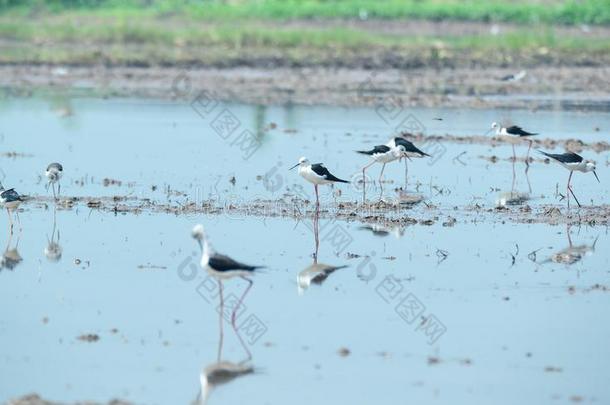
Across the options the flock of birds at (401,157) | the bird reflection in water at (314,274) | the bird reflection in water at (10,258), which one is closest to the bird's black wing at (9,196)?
the bird reflection in water at (10,258)

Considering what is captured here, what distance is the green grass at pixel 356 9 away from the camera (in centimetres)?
5112

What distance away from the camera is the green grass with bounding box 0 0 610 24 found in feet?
168

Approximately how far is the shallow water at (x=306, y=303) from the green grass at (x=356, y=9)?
110 ft

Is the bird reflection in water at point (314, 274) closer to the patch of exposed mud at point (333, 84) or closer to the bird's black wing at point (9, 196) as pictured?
the bird's black wing at point (9, 196)

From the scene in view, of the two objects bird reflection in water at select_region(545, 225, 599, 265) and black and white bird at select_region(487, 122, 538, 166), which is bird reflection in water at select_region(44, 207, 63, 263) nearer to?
bird reflection in water at select_region(545, 225, 599, 265)

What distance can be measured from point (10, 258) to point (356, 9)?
40.8m

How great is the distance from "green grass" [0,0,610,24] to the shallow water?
33.5 metres

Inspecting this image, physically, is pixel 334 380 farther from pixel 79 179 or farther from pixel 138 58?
pixel 138 58

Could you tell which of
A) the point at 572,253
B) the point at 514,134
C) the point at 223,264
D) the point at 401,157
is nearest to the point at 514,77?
the point at 514,134

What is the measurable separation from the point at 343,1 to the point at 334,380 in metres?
47.9

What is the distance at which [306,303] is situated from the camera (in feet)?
37.4

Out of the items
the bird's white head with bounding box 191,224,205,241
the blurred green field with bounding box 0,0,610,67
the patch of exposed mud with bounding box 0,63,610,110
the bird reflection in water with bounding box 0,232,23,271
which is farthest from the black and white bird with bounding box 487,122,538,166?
the blurred green field with bounding box 0,0,610,67

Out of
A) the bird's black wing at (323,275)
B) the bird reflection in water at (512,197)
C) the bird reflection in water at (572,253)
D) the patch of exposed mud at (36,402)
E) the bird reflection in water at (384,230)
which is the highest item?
the patch of exposed mud at (36,402)

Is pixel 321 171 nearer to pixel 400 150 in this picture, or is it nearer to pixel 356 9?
pixel 400 150
